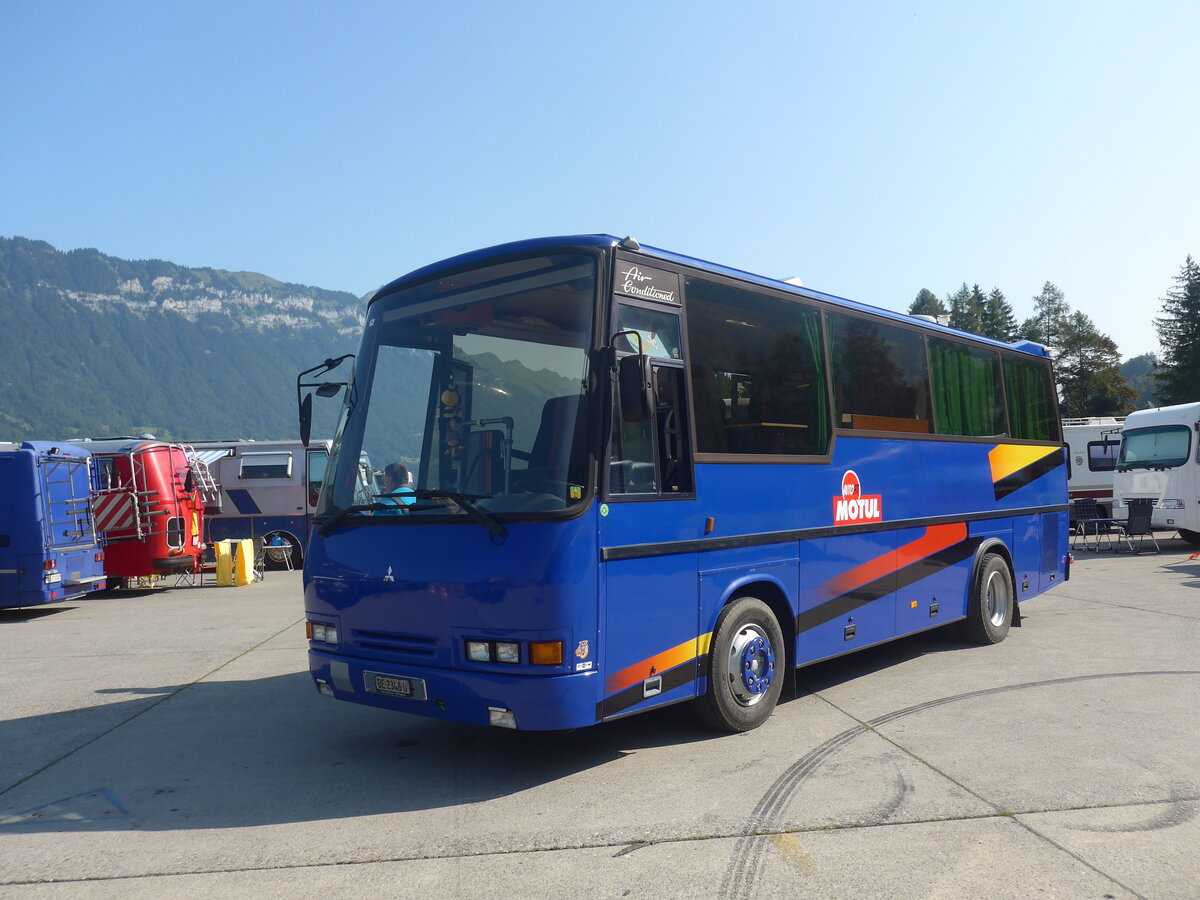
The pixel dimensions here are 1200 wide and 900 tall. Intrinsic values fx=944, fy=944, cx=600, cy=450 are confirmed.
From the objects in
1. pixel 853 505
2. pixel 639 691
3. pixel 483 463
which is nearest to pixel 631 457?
pixel 483 463

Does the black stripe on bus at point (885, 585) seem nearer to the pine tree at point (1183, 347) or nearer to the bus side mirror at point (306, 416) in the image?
the bus side mirror at point (306, 416)

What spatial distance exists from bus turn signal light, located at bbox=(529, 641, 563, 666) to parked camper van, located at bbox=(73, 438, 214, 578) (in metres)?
15.1

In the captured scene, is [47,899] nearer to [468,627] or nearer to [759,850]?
[468,627]

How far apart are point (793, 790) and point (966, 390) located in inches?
230

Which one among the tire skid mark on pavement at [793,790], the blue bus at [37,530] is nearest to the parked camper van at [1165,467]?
the tire skid mark on pavement at [793,790]

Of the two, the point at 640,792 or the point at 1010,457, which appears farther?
the point at 1010,457

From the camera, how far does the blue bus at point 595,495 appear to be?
208 inches

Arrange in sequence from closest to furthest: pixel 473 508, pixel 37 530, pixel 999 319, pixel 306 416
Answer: pixel 473 508 < pixel 306 416 < pixel 37 530 < pixel 999 319

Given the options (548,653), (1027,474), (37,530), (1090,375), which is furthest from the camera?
(1090,375)

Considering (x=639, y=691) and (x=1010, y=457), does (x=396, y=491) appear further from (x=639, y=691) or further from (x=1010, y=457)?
(x=1010, y=457)

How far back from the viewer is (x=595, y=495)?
533cm

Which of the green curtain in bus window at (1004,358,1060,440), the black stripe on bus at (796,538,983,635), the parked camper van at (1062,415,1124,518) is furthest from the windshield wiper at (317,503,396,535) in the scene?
the parked camper van at (1062,415,1124,518)

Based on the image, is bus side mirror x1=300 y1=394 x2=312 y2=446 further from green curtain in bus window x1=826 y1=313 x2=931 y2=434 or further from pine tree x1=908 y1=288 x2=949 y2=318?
pine tree x1=908 y1=288 x2=949 y2=318

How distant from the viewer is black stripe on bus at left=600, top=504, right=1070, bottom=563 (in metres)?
5.58
